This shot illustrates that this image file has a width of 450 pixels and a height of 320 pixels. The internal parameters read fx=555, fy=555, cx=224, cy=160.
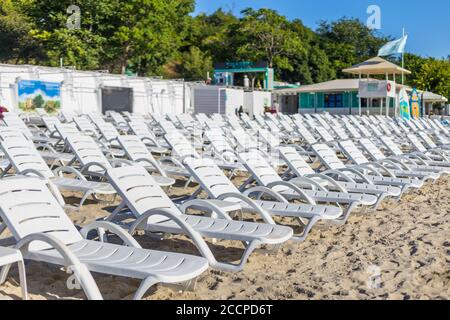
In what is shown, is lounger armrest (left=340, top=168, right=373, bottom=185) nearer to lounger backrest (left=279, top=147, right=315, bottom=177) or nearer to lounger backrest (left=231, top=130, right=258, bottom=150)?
lounger backrest (left=279, top=147, right=315, bottom=177)

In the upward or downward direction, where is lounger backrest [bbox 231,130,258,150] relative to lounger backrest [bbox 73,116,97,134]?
downward

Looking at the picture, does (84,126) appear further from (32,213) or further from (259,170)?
(32,213)

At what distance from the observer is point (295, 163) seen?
Result: 22.2 feet

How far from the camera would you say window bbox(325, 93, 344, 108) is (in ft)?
105

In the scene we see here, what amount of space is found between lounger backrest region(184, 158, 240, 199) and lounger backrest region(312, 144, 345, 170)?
231 cm

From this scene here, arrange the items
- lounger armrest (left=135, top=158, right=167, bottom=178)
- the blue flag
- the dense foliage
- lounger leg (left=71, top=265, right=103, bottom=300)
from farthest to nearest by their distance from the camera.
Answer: the dense foliage, the blue flag, lounger armrest (left=135, top=158, right=167, bottom=178), lounger leg (left=71, top=265, right=103, bottom=300)

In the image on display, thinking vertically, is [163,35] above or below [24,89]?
above

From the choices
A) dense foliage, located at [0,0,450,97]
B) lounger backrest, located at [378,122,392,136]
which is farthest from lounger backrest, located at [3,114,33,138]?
dense foliage, located at [0,0,450,97]

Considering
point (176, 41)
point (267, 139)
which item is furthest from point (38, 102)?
point (176, 41)

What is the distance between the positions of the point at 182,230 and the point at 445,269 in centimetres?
185

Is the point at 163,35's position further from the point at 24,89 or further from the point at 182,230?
the point at 182,230

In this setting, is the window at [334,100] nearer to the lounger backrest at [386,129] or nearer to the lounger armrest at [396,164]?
the lounger backrest at [386,129]

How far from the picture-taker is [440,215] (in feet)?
18.8
